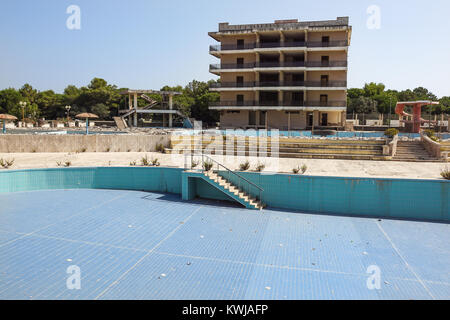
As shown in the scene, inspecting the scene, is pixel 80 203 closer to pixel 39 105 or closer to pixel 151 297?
pixel 151 297

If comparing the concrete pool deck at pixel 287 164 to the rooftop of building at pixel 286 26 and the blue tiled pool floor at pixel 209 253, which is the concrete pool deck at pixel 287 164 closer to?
the blue tiled pool floor at pixel 209 253

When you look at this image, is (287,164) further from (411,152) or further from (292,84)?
(292,84)

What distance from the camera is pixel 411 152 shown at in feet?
71.2

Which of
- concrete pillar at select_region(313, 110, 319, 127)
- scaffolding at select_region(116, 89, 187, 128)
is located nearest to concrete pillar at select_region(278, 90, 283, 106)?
concrete pillar at select_region(313, 110, 319, 127)

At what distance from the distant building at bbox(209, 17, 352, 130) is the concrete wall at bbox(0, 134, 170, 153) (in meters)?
16.2

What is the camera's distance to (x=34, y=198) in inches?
577

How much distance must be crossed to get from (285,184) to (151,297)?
8.14 metres

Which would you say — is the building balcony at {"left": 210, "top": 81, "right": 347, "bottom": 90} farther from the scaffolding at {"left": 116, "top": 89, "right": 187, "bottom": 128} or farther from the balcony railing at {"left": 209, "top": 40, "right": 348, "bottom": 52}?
the scaffolding at {"left": 116, "top": 89, "right": 187, "bottom": 128}

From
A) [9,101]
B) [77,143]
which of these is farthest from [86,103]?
[77,143]

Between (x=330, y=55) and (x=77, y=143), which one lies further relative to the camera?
(x=330, y=55)

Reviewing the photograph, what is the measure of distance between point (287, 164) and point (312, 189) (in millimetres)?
5639

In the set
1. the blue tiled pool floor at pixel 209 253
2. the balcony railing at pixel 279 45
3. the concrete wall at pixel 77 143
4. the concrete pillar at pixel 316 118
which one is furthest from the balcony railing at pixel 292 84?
the blue tiled pool floor at pixel 209 253

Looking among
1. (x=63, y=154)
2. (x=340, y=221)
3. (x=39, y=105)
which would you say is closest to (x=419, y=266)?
(x=340, y=221)

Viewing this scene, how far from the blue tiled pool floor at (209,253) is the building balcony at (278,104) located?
1105 inches
